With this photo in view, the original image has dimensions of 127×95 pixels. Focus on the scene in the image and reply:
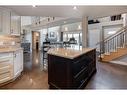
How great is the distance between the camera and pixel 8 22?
4.32m

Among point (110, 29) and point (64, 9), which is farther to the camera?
point (110, 29)

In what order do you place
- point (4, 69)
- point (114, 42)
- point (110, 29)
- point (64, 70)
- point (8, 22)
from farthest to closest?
point (110, 29), point (114, 42), point (8, 22), point (4, 69), point (64, 70)

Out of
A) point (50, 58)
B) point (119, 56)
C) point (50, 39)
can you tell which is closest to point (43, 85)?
point (50, 58)

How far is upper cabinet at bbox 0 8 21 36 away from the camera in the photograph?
4.07 metres

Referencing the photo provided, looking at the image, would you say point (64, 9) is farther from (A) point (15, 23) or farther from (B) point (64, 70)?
(B) point (64, 70)

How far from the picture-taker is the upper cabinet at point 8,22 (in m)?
4.07

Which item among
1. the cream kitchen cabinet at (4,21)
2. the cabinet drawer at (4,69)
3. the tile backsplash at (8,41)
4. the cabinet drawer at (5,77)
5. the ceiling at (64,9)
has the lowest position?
the cabinet drawer at (5,77)

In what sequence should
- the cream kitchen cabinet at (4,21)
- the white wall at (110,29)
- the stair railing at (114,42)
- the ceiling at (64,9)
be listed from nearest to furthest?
the cream kitchen cabinet at (4,21) < the ceiling at (64,9) < the stair railing at (114,42) < the white wall at (110,29)

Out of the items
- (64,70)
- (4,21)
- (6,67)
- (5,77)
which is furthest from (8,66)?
(64,70)

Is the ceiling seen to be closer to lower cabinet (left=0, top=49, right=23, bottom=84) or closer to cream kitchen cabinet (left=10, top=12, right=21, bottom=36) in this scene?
cream kitchen cabinet (left=10, top=12, right=21, bottom=36)

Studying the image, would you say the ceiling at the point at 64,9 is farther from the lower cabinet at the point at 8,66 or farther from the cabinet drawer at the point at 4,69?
the cabinet drawer at the point at 4,69

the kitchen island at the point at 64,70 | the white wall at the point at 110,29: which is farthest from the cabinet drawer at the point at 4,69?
the white wall at the point at 110,29

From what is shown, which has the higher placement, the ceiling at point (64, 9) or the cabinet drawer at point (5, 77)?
the ceiling at point (64, 9)

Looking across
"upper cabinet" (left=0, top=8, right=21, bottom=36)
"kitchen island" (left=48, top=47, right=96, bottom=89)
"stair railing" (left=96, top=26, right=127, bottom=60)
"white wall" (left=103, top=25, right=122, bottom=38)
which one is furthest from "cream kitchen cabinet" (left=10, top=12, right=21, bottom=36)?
"white wall" (left=103, top=25, right=122, bottom=38)
